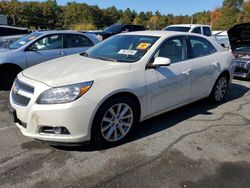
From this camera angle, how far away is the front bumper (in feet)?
10.7

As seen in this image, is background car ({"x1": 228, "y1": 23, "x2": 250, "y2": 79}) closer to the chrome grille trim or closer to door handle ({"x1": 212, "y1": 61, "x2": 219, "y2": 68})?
door handle ({"x1": 212, "y1": 61, "x2": 219, "y2": 68})

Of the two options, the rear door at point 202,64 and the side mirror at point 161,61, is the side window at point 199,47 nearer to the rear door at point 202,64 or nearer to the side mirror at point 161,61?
the rear door at point 202,64

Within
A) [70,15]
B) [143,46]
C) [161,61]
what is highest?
[143,46]

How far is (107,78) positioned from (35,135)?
111cm

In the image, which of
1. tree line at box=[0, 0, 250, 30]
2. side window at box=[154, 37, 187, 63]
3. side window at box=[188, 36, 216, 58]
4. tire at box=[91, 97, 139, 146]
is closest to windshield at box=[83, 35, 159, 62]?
side window at box=[154, 37, 187, 63]

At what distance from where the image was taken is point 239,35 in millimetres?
8398

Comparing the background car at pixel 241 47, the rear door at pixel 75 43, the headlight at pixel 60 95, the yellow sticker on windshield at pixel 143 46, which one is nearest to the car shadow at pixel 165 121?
the headlight at pixel 60 95

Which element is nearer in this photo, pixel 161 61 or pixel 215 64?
pixel 161 61

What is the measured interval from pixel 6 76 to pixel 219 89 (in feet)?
16.0

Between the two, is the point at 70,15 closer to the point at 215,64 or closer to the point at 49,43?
the point at 49,43

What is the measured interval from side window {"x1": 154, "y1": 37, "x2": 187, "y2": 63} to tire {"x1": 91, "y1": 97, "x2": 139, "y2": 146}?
94 cm

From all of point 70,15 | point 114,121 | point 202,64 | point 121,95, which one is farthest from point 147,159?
point 70,15

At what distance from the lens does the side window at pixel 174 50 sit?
14.4 feet

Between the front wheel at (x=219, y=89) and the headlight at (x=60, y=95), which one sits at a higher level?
the headlight at (x=60, y=95)
